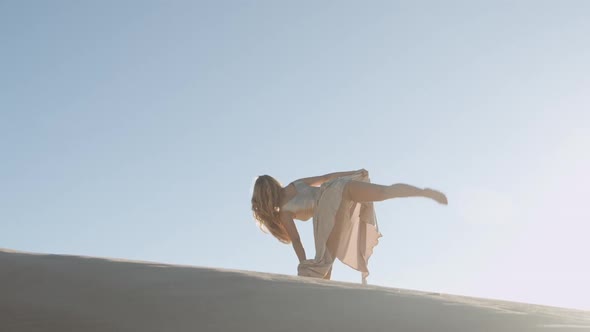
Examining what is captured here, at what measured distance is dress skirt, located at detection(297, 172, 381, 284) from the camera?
21.3 ft

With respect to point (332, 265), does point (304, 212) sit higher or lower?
higher

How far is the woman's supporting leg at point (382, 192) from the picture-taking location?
19.2 feet

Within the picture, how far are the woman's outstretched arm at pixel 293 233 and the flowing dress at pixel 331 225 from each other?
9cm

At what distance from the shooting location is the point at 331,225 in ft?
21.8

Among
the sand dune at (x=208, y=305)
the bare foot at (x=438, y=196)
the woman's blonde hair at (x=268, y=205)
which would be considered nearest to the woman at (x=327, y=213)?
the woman's blonde hair at (x=268, y=205)

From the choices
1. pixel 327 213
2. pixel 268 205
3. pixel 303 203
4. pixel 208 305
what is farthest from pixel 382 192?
pixel 208 305

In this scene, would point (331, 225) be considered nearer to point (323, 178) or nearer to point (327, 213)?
point (327, 213)

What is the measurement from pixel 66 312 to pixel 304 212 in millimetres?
4980

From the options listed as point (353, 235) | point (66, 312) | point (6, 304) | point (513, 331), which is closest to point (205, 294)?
point (66, 312)

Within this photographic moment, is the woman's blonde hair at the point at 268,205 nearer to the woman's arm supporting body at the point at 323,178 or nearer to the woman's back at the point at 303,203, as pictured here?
the woman's back at the point at 303,203

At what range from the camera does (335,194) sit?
662 centimetres

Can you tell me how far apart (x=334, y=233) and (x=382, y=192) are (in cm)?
69

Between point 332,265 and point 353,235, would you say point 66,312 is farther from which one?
point 353,235

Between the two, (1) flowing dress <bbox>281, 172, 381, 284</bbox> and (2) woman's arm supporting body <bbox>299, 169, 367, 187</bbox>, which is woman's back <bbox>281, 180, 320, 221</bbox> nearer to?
(1) flowing dress <bbox>281, 172, 381, 284</bbox>
